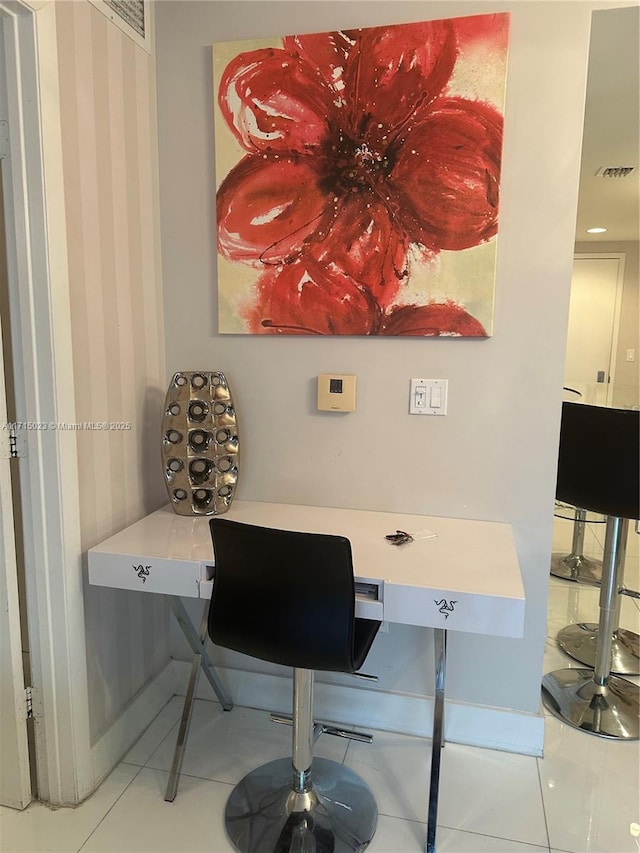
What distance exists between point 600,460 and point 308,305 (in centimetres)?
116

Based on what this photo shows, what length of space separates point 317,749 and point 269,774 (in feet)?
0.66

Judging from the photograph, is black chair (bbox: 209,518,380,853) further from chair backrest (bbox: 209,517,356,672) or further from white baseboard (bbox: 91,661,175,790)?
white baseboard (bbox: 91,661,175,790)

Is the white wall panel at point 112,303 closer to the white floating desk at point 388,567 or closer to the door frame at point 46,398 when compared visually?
the door frame at point 46,398

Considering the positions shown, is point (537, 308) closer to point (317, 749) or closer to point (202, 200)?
point (202, 200)

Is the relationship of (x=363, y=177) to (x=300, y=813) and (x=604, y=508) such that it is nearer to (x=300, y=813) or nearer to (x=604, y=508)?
(x=604, y=508)

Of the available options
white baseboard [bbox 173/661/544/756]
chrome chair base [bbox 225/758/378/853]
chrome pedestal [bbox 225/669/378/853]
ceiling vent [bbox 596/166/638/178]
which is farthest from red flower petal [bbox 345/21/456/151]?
ceiling vent [bbox 596/166/638/178]

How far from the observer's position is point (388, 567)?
1445 millimetres

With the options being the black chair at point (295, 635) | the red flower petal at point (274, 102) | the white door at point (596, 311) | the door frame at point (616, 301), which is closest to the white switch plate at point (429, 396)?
the black chair at point (295, 635)

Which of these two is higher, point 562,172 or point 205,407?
point 562,172

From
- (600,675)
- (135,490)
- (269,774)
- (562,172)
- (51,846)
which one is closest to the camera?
(51,846)

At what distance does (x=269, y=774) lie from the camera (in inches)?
69.7

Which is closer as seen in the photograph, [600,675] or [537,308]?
[537,308]

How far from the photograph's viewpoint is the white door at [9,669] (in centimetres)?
152

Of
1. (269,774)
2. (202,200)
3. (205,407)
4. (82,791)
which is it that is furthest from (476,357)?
(82,791)
